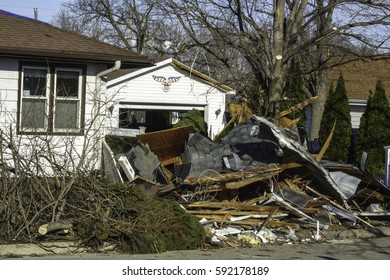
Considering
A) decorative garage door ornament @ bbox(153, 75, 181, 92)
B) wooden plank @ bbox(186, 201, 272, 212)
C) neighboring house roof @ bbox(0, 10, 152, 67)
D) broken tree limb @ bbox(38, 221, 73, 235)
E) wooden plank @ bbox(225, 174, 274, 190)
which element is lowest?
broken tree limb @ bbox(38, 221, 73, 235)

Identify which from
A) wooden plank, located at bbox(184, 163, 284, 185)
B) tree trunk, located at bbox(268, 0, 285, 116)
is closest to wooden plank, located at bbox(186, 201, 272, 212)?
wooden plank, located at bbox(184, 163, 284, 185)

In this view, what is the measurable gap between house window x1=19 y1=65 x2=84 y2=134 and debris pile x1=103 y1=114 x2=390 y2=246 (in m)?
2.16

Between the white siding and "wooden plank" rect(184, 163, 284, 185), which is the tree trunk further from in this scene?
the white siding

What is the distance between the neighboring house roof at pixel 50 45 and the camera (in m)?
15.0

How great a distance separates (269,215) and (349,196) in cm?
199

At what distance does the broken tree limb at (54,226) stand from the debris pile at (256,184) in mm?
2400

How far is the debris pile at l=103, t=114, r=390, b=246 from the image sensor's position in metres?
12.4

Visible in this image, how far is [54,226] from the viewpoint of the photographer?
10195mm

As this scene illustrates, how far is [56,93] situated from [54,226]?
19.0ft

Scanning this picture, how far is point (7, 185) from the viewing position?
10531 millimetres

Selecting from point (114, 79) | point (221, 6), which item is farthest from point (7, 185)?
point (114, 79)

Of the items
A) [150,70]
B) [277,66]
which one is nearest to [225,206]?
[277,66]

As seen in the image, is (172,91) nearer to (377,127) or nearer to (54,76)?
(377,127)
